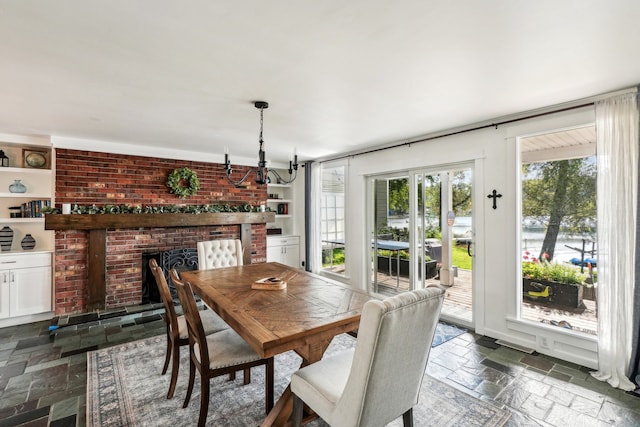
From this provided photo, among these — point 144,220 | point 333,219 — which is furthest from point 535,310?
point 144,220

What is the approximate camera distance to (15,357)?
2.90 meters

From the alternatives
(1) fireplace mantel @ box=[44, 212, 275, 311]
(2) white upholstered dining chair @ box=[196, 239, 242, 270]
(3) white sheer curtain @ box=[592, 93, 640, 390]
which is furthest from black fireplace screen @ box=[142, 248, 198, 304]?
(3) white sheer curtain @ box=[592, 93, 640, 390]

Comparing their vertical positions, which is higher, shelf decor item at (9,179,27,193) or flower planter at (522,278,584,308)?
shelf decor item at (9,179,27,193)

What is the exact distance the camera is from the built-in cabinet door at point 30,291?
12.1ft

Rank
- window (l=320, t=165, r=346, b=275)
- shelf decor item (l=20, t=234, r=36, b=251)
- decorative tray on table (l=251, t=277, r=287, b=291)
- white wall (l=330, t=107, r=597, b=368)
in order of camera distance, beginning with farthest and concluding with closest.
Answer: window (l=320, t=165, r=346, b=275) < shelf decor item (l=20, t=234, r=36, b=251) < white wall (l=330, t=107, r=597, b=368) < decorative tray on table (l=251, t=277, r=287, b=291)

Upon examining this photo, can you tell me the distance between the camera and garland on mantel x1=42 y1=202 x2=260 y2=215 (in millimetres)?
4004

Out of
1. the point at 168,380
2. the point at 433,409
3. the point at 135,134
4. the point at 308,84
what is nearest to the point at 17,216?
the point at 135,134

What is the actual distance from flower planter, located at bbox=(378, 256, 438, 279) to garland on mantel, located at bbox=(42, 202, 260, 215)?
235cm

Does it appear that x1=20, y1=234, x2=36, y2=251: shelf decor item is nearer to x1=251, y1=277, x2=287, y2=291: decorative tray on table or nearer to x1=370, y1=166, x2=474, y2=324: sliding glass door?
x1=251, y1=277, x2=287, y2=291: decorative tray on table

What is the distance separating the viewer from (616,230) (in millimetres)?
2484

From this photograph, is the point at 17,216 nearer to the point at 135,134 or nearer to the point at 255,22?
the point at 135,134

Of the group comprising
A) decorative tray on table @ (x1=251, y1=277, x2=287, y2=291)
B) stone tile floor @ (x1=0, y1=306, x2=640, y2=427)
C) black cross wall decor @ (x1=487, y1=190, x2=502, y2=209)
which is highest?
black cross wall decor @ (x1=487, y1=190, x2=502, y2=209)

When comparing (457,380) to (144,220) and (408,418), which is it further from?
(144,220)

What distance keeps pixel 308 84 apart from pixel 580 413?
9.86 feet
